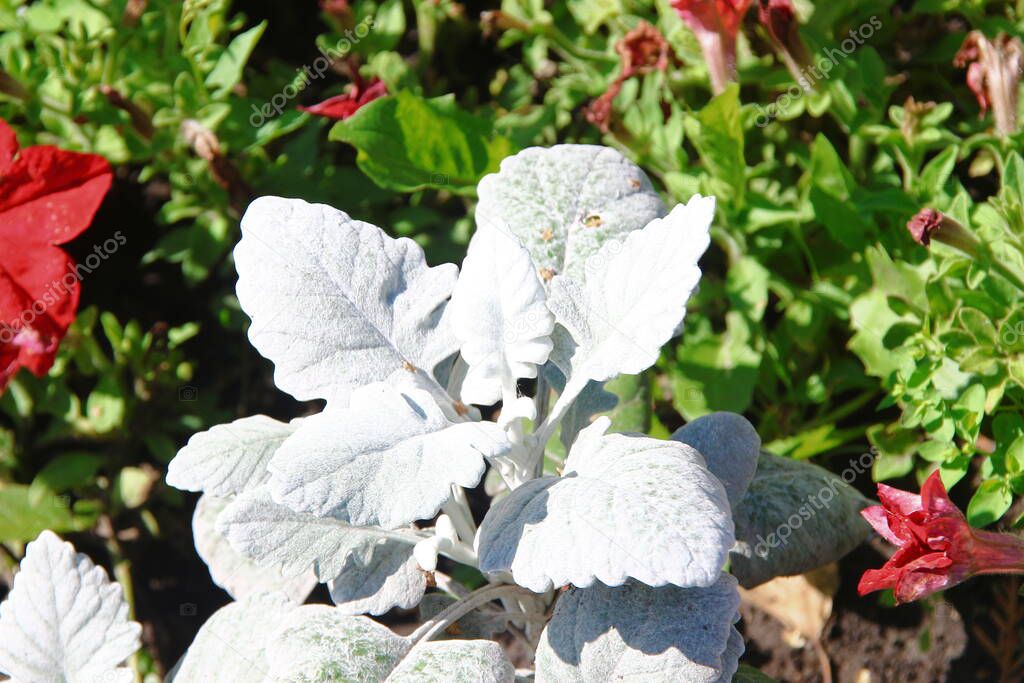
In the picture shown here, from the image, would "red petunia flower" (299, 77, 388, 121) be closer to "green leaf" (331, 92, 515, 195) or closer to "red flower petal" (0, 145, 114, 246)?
"green leaf" (331, 92, 515, 195)

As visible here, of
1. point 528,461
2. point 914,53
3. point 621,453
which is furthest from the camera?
point 914,53

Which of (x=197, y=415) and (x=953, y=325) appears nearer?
(x=953, y=325)

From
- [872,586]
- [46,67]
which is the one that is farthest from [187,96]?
[872,586]

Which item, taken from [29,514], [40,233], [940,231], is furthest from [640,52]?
[29,514]

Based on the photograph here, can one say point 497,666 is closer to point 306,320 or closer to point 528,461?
point 528,461

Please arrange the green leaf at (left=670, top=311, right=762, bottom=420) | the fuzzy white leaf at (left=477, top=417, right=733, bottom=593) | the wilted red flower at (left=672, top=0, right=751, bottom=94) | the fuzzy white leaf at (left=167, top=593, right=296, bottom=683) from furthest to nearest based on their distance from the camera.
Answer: the green leaf at (left=670, top=311, right=762, bottom=420) < the wilted red flower at (left=672, top=0, right=751, bottom=94) < the fuzzy white leaf at (left=167, top=593, right=296, bottom=683) < the fuzzy white leaf at (left=477, top=417, right=733, bottom=593)
